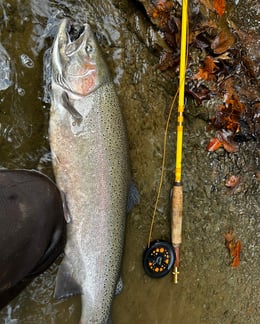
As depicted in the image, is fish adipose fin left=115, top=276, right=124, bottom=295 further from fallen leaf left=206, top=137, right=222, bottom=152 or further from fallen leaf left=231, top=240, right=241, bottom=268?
fallen leaf left=206, top=137, right=222, bottom=152

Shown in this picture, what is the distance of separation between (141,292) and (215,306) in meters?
0.72

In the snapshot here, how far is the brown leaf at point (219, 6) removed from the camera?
3445mm

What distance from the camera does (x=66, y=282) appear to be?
2.94 meters

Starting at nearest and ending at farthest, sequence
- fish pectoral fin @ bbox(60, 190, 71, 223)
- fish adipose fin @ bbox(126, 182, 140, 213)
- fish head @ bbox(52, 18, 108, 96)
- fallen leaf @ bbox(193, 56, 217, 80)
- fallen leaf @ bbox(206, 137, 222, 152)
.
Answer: fish head @ bbox(52, 18, 108, 96)
fish pectoral fin @ bbox(60, 190, 71, 223)
fish adipose fin @ bbox(126, 182, 140, 213)
fallen leaf @ bbox(193, 56, 217, 80)
fallen leaf @ bbox(206, 137, 222, 152)

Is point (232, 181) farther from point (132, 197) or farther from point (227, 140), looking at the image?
point (132, 197)

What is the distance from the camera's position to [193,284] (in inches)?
142

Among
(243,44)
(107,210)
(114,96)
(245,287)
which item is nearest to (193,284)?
(245,287)

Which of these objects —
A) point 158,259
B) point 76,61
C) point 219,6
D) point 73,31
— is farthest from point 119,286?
point 219,6

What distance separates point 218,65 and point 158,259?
1.48m

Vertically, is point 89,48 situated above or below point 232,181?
above

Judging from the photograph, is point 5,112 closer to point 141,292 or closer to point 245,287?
point 141,292

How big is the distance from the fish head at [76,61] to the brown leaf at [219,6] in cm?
114

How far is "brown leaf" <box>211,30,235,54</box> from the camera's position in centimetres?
344

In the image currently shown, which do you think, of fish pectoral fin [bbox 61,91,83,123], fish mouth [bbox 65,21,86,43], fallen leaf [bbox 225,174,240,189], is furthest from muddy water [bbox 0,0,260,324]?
fish pectoral fin [bbox 61,91,83,123]
